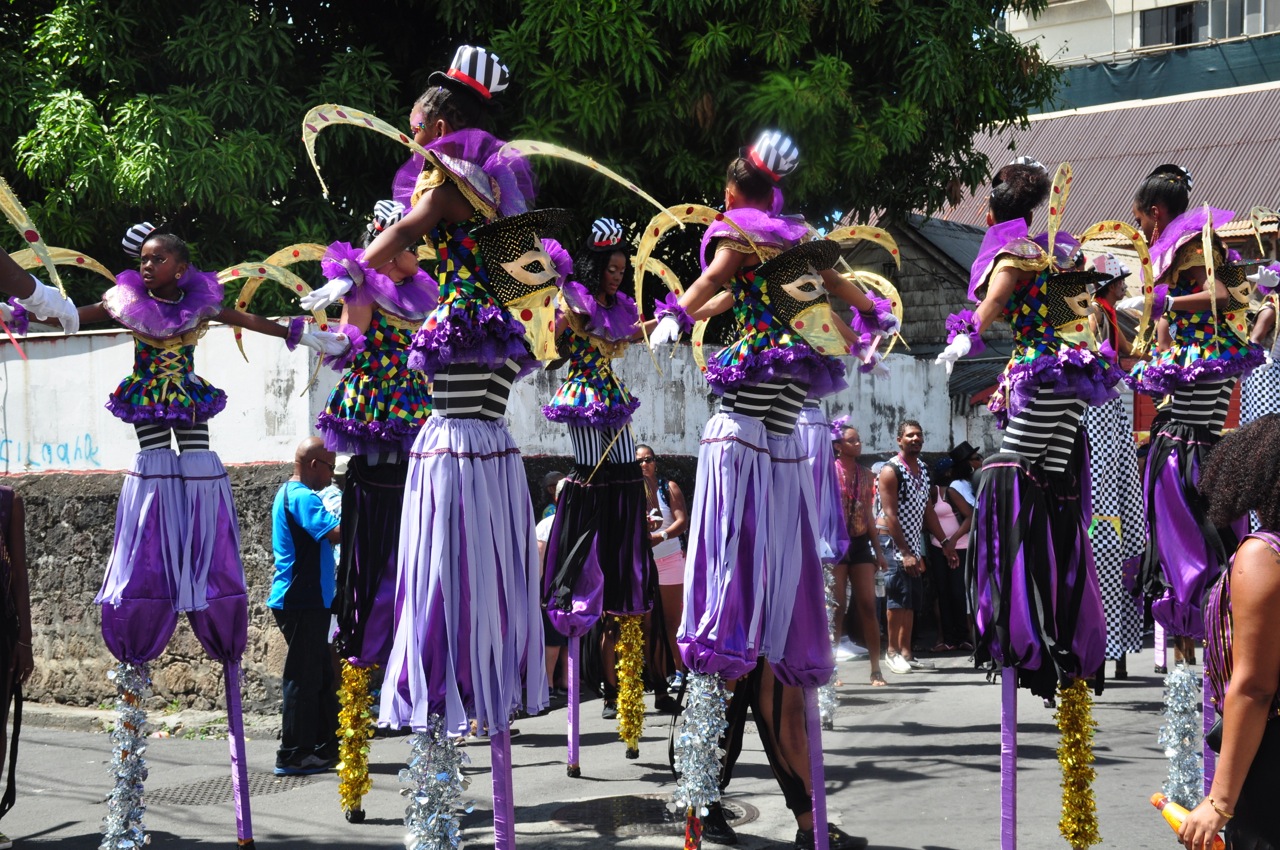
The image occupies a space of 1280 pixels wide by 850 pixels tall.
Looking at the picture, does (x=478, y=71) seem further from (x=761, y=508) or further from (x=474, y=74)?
(x=761, y=508)

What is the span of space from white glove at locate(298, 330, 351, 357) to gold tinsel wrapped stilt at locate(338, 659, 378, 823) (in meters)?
1.46

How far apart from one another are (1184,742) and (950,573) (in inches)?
272

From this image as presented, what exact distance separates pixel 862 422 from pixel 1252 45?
26401mm

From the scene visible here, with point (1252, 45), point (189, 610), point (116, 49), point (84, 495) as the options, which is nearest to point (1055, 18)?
point (1252, 45)

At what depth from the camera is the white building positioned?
35447mm

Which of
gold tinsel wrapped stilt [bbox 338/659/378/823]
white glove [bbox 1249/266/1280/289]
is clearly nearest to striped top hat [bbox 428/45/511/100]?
gold tinsel wrapped stilt [bbox 338/659/378/823]

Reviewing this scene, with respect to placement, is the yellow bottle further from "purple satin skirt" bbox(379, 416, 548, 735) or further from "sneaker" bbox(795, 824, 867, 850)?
"sneaker" bbox(795, 824, 867, 850)

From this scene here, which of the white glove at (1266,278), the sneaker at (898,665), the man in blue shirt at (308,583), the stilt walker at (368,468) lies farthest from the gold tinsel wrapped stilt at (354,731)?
the sneaker at (898,665)

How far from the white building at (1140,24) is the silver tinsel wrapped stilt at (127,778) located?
111ft

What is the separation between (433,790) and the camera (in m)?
4.42

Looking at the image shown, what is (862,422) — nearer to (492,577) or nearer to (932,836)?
(932,836)

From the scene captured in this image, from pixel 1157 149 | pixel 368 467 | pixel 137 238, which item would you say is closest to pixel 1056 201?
pixel 368 467

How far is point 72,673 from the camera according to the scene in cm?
980

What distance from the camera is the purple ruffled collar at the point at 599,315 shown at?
746 cm
